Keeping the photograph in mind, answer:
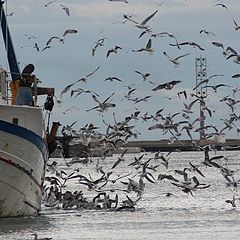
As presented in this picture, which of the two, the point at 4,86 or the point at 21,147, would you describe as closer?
the point at 21,147

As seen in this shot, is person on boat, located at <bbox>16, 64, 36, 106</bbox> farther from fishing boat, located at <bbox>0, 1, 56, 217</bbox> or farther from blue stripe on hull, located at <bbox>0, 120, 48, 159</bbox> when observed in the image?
blue stripe on hull, located at <bbox>0, 120, 48, 159</bbox>

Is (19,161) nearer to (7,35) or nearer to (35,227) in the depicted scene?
(35,227)

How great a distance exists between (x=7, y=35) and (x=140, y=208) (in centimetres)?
712

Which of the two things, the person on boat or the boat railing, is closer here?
the person on boat

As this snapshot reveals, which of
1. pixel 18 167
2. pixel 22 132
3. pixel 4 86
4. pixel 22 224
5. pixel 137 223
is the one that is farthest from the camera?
pixel 4 86

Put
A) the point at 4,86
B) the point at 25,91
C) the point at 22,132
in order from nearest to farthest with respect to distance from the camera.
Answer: the point at 22,132, the point at 25,91, the point at 4,86

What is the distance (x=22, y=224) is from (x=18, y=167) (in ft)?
5.34

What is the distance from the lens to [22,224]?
31125 millimetres

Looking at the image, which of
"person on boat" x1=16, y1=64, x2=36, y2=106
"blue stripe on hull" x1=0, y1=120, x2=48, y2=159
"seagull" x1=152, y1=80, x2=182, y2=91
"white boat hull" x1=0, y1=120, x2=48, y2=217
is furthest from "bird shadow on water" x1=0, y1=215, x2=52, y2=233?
"seagull" x1=152, y1=80, x2=182, y2=91

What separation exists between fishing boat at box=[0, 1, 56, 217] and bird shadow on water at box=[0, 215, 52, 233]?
0.16 meters

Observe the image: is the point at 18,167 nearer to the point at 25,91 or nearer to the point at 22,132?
the point at 22,132

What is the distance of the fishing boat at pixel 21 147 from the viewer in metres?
30.0

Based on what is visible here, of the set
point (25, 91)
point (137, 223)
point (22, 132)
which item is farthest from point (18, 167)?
point (137, 223)

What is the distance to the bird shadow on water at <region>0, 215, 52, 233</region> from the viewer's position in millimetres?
30094
